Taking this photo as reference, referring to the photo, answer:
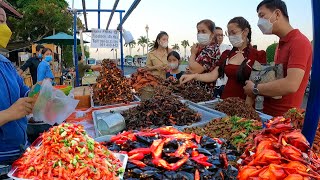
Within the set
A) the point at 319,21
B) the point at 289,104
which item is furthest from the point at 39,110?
the point at 289,104

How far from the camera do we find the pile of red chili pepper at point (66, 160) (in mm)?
1510

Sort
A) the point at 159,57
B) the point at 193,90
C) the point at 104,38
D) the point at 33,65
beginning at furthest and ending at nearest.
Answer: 1. the point at 33,65
2. the point at 104,38
3. the point at 159,57
4. the point at 193,90

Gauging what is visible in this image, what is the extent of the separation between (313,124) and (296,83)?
4.83ft

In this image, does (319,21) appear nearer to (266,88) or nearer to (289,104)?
(266,88)

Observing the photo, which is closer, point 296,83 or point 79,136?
point 79,136

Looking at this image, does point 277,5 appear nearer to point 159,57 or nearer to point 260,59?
point 260,59

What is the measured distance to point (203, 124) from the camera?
317 centimetres

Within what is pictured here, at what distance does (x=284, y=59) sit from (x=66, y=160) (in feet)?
7.61

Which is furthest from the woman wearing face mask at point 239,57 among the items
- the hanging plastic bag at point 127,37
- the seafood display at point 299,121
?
the hanging plastic bag at point 127,37

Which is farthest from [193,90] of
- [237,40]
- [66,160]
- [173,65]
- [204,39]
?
[66,160]

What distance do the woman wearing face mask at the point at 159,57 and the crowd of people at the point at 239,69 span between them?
134cm

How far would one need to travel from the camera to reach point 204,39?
4629 mm

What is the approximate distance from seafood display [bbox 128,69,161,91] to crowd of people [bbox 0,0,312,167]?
85cm

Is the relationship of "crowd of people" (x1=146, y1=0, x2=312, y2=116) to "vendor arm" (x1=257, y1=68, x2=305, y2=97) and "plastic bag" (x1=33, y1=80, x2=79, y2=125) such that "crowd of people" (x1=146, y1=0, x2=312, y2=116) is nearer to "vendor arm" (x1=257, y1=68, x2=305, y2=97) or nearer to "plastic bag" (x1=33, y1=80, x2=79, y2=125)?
"vendor arm" (x1=257, y1=68, x2=305, y2=97)
